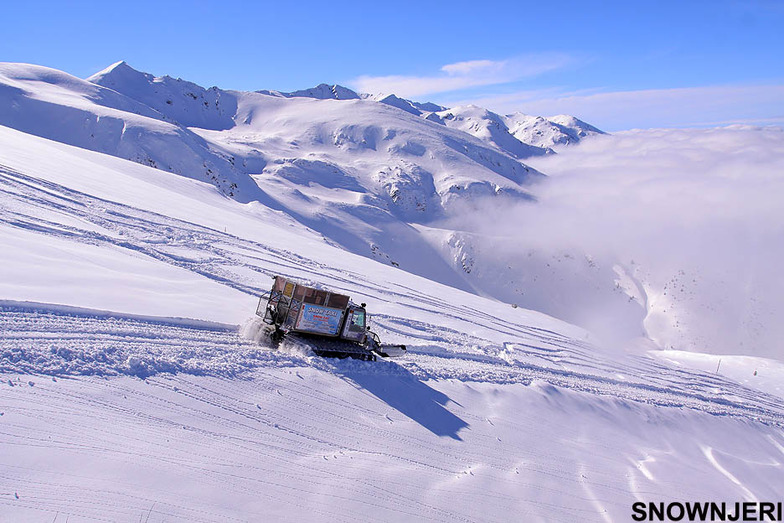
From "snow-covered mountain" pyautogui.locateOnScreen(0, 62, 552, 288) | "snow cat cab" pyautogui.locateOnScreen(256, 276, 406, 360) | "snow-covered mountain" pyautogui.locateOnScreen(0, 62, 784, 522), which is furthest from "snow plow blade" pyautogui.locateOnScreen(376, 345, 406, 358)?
"snow-covered mountain" pyautogui.locateOnScreen(0, 62, 552, 288)

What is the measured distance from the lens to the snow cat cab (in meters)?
12.1

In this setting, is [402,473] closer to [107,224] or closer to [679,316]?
[107,224]

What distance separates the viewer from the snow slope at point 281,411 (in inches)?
259

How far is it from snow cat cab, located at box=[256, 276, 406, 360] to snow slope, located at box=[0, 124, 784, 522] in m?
0.47

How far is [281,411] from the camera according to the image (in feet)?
29.7

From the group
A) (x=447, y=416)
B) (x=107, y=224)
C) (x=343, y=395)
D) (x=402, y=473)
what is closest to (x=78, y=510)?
(x=402, y=473)

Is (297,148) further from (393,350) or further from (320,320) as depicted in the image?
(320,320)

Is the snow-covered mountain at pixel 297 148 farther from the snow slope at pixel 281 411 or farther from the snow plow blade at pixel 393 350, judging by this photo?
the snow plow blade at pixel 393 350

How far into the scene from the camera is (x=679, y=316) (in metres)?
78.3

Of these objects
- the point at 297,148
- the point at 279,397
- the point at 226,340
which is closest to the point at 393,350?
the point at 226,340

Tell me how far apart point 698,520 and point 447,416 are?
15.9 ft

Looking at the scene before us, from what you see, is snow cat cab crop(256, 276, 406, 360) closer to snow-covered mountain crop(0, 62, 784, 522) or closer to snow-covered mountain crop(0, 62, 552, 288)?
snow-covered mountain crop(0, 62, 784, 522)

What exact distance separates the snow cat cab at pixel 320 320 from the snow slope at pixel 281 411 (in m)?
0.47

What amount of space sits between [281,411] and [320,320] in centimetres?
357
